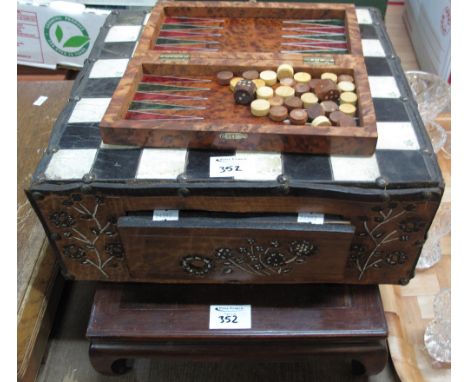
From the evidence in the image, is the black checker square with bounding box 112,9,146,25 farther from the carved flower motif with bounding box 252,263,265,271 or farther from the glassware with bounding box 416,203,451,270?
the glassware with bounding box 416,203,451,270

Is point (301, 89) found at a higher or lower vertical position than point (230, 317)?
higher

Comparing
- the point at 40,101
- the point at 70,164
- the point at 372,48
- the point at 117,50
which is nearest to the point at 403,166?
the point at 372,48

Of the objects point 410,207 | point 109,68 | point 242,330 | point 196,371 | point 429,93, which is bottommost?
point 196,371

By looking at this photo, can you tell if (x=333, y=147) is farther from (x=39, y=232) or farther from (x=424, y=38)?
(x=424, y=38)

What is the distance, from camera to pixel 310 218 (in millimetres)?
1116

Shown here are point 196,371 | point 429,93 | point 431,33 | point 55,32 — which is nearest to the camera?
point 196,371

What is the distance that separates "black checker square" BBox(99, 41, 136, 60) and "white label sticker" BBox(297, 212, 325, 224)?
0.71 metres

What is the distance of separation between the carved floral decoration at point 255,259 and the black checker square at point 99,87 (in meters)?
0.50

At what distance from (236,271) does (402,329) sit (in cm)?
61

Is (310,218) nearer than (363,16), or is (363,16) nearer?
(310,218)

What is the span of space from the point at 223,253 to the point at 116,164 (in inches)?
12.6

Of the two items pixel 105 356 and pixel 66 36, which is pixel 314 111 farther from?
pixel 66 36

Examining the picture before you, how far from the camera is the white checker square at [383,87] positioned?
1.29 m

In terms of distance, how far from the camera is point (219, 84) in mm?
1326
